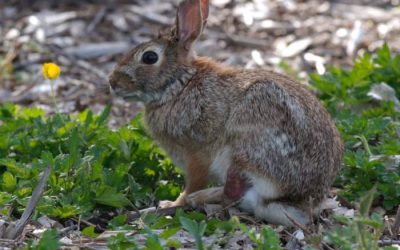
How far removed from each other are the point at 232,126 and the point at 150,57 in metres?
0.98

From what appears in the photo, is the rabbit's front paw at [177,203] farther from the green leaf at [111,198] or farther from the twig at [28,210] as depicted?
the twig at [28,210]

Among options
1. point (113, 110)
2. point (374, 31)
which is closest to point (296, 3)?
point (374, 31)

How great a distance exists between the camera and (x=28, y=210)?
5129 mm

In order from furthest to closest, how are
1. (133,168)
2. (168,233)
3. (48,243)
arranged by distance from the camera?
1. (133,168)
2. (168,233)
3. (48,243)

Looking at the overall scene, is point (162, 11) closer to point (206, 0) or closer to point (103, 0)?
point (103, 0)

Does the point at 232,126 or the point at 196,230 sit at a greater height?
the point at 232,126

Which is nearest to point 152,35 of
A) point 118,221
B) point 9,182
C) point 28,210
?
point 9,182

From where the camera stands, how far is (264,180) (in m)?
5.45

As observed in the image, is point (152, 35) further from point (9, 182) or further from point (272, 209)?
point (272, 209)

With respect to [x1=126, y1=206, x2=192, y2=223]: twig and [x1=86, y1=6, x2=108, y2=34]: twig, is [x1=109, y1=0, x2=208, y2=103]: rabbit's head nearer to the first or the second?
[x1=126, y1=206, x2=192, y2=223]: twig

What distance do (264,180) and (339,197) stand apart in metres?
0.78

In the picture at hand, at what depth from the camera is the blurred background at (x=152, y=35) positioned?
937 centimetres

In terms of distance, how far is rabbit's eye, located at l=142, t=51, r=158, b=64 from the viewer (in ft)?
20.5

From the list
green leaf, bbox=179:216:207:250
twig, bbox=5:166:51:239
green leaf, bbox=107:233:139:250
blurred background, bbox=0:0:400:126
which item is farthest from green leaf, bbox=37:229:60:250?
blurred background, bbox=0:0:400:126
